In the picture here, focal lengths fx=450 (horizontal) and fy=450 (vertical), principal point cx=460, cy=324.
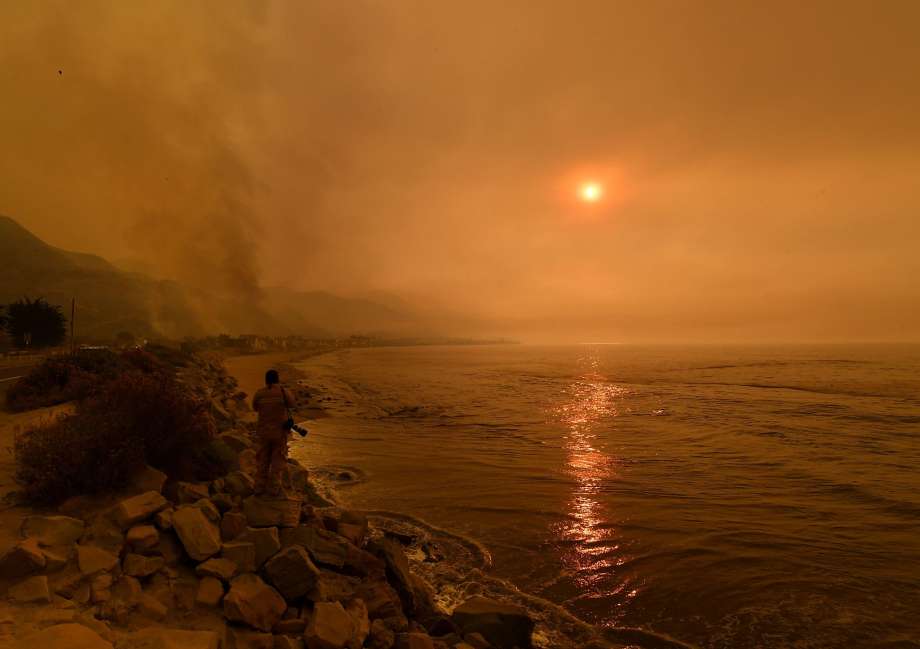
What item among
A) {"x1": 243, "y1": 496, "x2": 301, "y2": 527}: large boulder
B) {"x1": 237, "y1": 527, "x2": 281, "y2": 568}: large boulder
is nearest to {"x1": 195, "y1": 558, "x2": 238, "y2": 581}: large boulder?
{"x1": 237, "y1": 527, "x2": 281, "y2": 568}: large boulder

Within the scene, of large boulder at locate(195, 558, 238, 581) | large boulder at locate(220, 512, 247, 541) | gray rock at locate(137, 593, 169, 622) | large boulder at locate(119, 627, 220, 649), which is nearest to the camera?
large boulder at locate(119, 627, 220, 649)

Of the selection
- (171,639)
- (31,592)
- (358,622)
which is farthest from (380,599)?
(31,592)

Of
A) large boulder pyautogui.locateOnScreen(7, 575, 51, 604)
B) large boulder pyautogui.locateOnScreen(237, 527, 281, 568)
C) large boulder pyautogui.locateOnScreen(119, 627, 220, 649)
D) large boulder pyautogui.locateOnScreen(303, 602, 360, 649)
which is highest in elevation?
large boulder pyautogui.locateOnScreen(7, 575, 51, 604)

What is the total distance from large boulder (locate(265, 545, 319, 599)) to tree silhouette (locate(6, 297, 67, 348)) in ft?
233

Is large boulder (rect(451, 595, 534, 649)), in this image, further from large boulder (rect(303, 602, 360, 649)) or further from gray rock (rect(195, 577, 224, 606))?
gray rock (rect(195, 577, 224, 606))

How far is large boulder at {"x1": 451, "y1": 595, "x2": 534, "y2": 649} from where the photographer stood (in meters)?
6.91

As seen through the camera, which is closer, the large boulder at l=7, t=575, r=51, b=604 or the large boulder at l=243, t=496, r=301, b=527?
the large boulder at l=7, t=575, r=51, b=604

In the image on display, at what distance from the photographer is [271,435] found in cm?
898

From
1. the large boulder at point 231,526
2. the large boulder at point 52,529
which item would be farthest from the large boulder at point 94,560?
the large boulder at point 231,526

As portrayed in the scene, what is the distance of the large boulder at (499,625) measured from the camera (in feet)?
22.7

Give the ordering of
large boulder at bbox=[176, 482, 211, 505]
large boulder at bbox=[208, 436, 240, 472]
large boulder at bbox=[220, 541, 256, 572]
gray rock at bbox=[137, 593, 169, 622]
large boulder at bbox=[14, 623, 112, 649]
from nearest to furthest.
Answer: large boulder at bbox=[14, 623, 112, 649] → gray rock at bbox=[137, 593, 169, 622] → large boulder at bbox=[220, 541, 256, 572] → large boulder at bbox=[176, 482, 211, 505] → large boulder at bbox=[208, 436, 240, 472]

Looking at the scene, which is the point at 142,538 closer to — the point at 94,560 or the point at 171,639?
the point at 94,560

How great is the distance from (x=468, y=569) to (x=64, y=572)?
6683 mm

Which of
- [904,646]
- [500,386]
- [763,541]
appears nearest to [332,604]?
[904,646]
